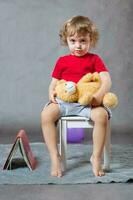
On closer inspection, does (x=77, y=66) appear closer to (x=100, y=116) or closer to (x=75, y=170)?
(x=100, y=116)

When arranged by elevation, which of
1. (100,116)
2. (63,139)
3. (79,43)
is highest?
(79,43)

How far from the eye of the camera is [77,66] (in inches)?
78.6

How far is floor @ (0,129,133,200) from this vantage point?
1634 millimetres

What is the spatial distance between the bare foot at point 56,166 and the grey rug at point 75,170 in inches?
0.9

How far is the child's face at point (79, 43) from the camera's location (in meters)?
1.97

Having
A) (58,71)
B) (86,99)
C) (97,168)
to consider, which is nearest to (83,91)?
(86,99)

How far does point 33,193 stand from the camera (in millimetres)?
1679

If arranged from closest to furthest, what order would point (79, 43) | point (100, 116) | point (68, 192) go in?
1. point (68, 192)
2. point (100, 116)
3. point (79, 43)

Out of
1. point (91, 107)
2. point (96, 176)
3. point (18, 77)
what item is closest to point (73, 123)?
point (91, 107)

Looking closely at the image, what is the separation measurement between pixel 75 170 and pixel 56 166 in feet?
0.36

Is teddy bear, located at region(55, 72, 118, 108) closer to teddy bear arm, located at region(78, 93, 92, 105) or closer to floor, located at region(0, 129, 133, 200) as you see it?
teddy bear arm, located at region(78, 93, 92, 105)

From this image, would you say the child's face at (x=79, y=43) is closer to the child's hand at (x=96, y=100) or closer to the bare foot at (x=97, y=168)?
the child's hand at (x=96, y=100)

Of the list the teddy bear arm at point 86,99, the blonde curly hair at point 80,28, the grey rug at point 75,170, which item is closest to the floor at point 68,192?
the grey rug at point 75,170

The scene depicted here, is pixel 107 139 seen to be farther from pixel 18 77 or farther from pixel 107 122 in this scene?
pixel 18 77
